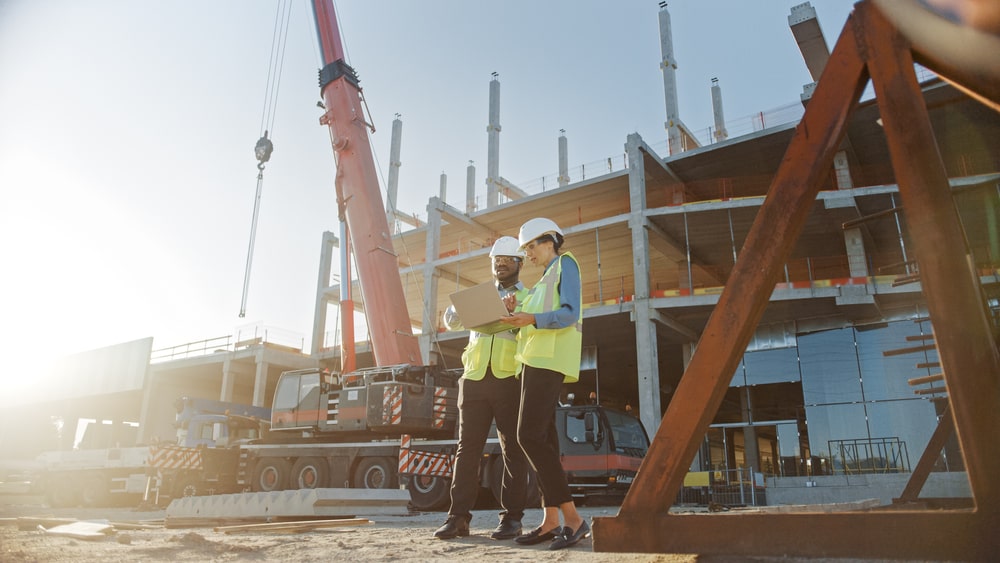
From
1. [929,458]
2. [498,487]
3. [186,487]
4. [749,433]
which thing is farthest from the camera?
[749,433]

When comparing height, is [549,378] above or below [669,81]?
below

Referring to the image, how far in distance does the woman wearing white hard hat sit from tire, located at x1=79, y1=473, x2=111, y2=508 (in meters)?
16.7

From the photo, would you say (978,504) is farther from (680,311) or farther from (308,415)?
(680,311)

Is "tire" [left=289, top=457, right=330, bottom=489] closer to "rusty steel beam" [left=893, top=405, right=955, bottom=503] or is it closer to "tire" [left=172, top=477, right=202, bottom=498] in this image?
"tire" [left=172, top=477, right=202, bottom=498]

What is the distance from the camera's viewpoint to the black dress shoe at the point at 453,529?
11.3ft

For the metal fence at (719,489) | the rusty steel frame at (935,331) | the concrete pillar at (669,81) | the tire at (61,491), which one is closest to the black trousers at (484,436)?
the rusty steel frame at (935,331)

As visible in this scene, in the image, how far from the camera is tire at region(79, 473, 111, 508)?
1603 centimetres

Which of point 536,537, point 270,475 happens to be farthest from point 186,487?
point 536,537

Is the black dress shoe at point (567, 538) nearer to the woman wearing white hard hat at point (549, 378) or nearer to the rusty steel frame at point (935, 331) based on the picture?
the woman wearing white hard hat at point (549, 378)

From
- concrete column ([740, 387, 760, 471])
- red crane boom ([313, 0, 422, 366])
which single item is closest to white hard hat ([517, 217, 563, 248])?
red crane boom ([313, 0, 422, 366])

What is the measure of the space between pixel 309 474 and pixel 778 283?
967cm

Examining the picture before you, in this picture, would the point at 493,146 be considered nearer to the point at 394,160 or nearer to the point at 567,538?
the point at 394,160

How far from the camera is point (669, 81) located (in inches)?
1054

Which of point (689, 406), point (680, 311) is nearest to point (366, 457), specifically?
point (689, 406)
